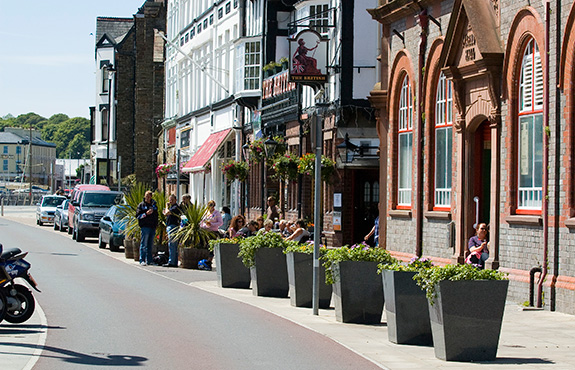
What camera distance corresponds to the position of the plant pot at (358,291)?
14172mm

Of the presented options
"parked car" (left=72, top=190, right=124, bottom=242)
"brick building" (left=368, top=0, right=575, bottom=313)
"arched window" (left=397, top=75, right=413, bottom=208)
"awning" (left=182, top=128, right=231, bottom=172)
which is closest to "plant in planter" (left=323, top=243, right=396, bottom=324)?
"brick building" (left=368, top=0, right=575, bottom=313)

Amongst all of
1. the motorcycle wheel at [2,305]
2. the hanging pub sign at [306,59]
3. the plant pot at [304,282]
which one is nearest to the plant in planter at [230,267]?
the plant pot at [304,282]

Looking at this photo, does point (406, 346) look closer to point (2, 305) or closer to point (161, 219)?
point (2, 305)

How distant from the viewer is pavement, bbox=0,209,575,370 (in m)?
10.7

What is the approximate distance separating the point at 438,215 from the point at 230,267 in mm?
4202

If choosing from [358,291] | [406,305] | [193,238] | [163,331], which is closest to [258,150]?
[193,238]

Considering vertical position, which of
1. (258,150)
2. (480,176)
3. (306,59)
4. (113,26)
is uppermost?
(113,26)

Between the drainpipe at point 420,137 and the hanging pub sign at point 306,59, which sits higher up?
the hanging pub sign at point 306,59

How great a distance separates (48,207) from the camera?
56.0 metres

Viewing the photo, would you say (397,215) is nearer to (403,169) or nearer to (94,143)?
(403,169)

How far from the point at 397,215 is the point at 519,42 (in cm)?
658

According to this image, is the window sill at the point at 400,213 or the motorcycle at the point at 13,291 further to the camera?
the window sill at the point at 400,213

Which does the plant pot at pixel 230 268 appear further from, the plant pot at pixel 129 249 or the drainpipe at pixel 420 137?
the plant pot at pixel 129 249

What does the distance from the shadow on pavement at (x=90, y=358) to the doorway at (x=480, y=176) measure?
32.9ft
